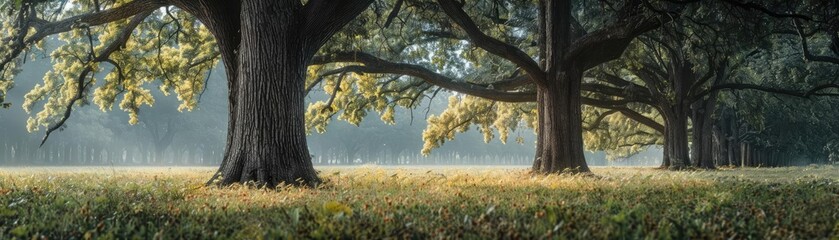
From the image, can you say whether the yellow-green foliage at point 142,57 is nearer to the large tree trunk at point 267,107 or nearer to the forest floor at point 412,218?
the large tree trunk at point 267,107

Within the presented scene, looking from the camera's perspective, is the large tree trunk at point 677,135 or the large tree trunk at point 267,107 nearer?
the large tree trunk at point 267,107

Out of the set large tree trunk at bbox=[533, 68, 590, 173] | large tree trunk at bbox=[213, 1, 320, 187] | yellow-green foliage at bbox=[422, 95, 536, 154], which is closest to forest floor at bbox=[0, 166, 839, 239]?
large tree trunk at bbox=[213, 1, 320, 187]

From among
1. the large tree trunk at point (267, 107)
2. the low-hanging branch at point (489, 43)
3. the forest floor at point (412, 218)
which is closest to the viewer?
the forest floor at point (412, 218)

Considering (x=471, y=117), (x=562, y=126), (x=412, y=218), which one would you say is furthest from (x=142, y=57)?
(x=471, y=117)

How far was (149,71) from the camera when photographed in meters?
18.5

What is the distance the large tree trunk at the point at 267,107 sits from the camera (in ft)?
31.9

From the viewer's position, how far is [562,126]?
650 inches

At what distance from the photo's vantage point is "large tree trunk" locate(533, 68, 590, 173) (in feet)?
53.8

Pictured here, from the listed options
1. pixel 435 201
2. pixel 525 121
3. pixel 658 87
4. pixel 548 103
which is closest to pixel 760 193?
pixel 435 201

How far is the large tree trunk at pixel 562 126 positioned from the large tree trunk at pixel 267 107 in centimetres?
827

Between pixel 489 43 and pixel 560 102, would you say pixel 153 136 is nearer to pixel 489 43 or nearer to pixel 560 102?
pixel 489 43

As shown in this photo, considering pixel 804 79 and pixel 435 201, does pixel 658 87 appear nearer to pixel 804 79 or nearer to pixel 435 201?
pixel 804 79

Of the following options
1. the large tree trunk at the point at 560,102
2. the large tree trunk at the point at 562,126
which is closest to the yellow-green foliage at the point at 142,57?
the large tree trunk at the point at 560,102

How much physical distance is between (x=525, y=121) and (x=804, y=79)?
1347 centimetres
